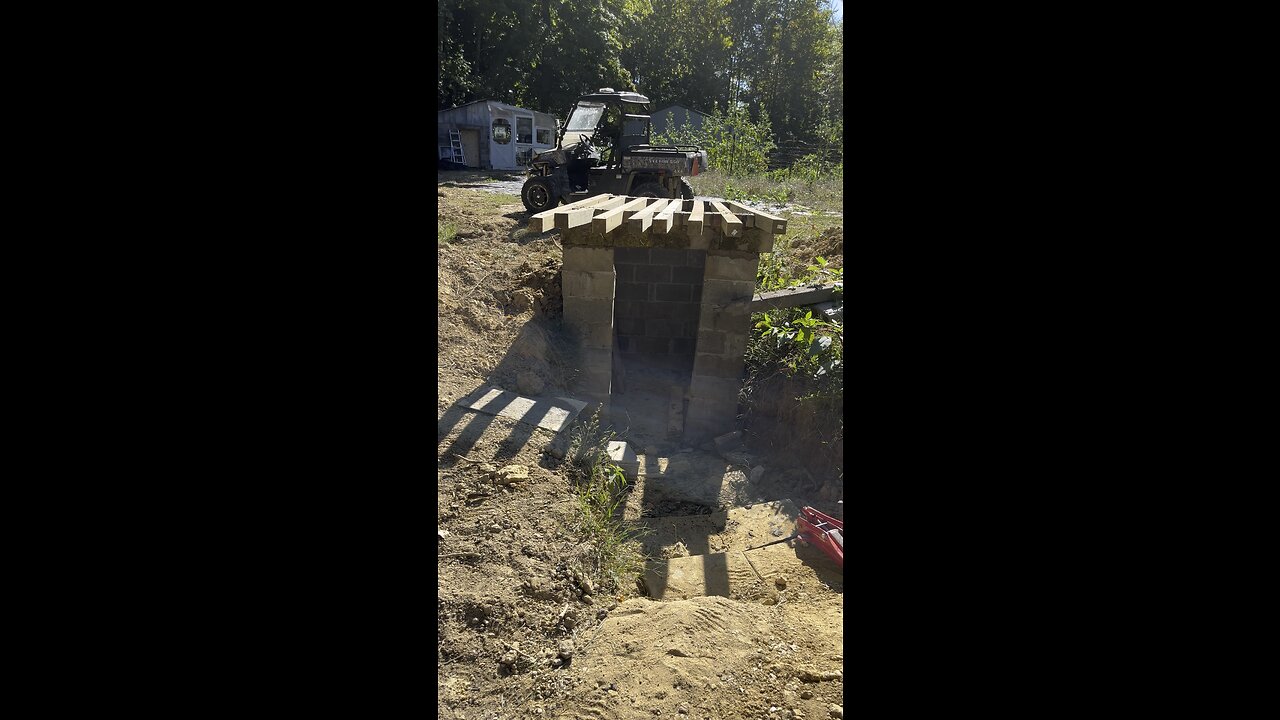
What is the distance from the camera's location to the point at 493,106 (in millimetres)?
24719

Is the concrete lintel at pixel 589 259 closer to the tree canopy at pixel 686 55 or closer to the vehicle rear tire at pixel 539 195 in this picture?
the vehicle rear tire at pixel 539 195

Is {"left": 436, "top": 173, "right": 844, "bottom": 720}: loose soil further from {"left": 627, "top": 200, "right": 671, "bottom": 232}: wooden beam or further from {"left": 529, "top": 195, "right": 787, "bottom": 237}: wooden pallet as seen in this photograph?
{"left": 627, "top": 200, "right": 671, "bottom": 232}: wooden beam

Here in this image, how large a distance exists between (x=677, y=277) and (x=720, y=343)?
1.07 meters

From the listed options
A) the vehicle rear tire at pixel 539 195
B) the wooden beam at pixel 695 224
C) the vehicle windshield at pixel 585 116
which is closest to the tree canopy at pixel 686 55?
the vehicle windshield at pixel 585 116

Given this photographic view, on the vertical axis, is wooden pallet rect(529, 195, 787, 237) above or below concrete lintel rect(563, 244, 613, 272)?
above

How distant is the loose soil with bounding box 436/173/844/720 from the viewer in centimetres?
299

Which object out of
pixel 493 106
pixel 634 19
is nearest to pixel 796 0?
pixel 634 19

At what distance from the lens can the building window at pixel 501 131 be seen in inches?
982

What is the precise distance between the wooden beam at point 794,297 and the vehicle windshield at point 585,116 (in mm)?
8056

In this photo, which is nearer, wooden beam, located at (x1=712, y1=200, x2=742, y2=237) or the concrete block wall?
wooden beam, located at (x1=712, y1=200, x2=742, y2=237)

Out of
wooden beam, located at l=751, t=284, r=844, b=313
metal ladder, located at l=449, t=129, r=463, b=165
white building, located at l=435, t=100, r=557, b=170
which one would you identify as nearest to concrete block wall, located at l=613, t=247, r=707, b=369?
wooden beam, located at l=751, t=284, r=844, b=313
